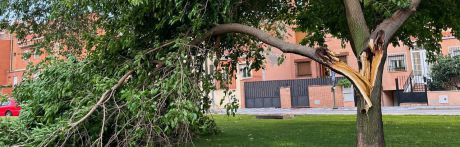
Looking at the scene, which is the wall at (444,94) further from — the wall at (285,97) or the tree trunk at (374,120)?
the tree trunk at (374,120)

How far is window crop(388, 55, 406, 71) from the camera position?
32.7 meters

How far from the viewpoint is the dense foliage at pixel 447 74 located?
2920 centimetres

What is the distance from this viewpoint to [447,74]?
29578 millimetres

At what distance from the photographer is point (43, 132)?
645cm

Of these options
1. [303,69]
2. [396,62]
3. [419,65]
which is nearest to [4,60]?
[303,69]

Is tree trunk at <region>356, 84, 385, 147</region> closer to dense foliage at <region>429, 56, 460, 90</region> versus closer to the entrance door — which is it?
dense foliage at <region>429, 56, 460, 90</region>

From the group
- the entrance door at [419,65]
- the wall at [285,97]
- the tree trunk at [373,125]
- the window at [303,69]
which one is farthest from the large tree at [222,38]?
the window at [303,69]

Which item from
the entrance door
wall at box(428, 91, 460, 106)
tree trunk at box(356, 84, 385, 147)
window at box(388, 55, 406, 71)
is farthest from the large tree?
window at box(388, 55, 406, 71)

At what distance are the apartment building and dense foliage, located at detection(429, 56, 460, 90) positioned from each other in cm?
91

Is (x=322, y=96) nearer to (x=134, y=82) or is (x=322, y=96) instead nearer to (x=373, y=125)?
(x=373, y=125)

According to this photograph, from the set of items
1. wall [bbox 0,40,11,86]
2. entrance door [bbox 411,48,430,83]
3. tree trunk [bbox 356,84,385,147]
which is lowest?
tree trunk [bbox 356,84,385,147]

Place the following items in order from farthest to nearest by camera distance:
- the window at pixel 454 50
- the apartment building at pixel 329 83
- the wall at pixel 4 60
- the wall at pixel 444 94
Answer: the wall at pixel 4 60 < the window at pixel 454 50 < the apartment building at pixel 329 83 < the wall at pixel 444 94

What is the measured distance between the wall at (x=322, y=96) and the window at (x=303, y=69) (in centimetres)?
337

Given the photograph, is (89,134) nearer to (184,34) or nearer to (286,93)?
(184,34)
